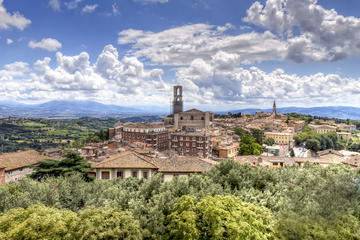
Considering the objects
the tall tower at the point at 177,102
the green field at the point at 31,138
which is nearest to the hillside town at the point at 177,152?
the tall tower at the point at 177,102

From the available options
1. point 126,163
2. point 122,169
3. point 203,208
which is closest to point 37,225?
point 203,208

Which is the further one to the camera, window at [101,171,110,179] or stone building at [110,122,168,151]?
stone building at [110,122,168,151]

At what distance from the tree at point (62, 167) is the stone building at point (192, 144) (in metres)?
44.0

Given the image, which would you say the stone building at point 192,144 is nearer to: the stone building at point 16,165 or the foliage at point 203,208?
the stone building at point 16,165

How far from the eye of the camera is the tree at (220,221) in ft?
39.8

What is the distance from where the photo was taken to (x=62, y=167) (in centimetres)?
2981

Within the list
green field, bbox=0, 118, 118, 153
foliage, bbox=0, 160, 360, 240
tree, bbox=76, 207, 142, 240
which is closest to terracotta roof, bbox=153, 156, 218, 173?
foliage, bbox=0, 160, 360, 240

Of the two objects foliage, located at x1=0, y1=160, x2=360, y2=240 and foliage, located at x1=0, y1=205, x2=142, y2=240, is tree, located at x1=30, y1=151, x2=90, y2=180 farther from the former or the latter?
foliage, located at x1=0, y1=205, x2=142, y2=240

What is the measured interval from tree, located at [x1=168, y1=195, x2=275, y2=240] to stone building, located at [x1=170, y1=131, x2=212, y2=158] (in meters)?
55.9

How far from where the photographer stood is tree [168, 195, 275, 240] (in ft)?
39.8

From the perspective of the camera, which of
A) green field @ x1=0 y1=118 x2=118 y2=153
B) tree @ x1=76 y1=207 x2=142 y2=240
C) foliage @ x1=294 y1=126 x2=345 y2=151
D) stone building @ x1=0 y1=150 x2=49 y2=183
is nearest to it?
tree @ x1=76 y1=207 x2=142 y2=240

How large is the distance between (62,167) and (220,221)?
77.9ft

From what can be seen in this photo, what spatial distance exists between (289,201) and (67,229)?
14.3 metres

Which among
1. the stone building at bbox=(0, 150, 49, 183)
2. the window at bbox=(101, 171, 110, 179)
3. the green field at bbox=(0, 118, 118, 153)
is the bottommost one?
the green field at bbox=(0, 118, 118, 153)
